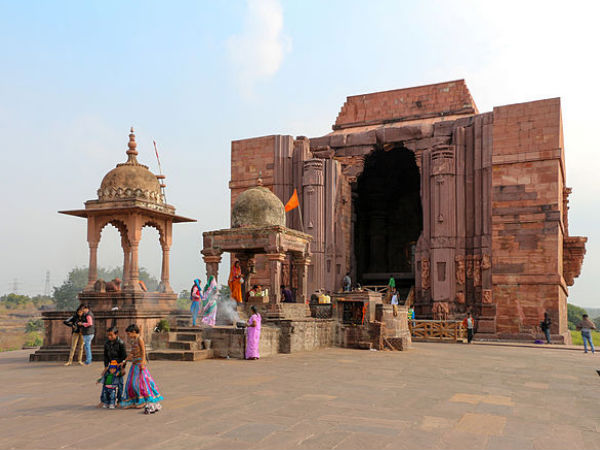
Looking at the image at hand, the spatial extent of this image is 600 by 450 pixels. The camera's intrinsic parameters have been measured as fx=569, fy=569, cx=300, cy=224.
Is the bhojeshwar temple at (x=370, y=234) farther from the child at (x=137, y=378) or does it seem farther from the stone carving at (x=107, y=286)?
the child at (x=137, y=378)

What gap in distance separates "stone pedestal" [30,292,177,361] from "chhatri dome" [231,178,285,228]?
3275mm

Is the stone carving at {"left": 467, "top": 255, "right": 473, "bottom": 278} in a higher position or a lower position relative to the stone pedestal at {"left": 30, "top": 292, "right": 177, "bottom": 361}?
higher

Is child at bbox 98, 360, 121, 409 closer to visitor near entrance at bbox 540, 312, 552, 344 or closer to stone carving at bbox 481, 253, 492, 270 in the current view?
visitor near entrance at bbox 540, 312, 552, 344

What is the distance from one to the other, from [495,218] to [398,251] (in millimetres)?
15139

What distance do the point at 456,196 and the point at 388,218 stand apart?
1355 cm

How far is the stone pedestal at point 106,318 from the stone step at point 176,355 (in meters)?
0.89

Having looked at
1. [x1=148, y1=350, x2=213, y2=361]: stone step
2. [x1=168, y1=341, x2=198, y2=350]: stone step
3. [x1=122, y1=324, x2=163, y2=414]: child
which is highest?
[x1=122, y1=324, x2=163, y2=414]: child

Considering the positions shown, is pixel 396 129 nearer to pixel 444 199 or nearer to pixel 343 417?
pixel 444 199

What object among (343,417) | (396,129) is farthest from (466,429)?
(396,129)

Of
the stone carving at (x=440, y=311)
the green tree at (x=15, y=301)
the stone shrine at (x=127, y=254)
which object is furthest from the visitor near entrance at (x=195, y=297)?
the green tree at (x=15, y=301)

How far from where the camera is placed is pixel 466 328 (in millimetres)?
22047

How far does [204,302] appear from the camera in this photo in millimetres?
14781

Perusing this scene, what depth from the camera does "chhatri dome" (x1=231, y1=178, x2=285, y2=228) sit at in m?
16.7

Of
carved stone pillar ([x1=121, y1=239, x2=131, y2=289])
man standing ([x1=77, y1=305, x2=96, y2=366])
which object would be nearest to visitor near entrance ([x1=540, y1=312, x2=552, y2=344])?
carved stone pillar ([x1=121, y1=239, x2=131, y2=289])
